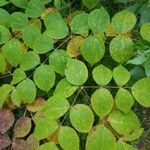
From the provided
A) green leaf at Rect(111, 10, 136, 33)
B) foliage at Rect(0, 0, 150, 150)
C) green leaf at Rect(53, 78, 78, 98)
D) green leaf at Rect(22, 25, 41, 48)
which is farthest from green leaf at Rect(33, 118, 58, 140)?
green leaf at Rect(111, 10, 136, 33)

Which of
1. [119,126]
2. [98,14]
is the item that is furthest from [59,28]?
[119,126]

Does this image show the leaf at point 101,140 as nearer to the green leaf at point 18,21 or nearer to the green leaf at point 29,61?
the green leaf at point 29,61

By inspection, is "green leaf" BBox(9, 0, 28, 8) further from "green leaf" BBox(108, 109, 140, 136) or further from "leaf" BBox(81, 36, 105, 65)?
"green leaf" BBox(108, 109, 140, 136)

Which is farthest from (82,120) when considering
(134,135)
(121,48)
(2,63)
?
(2,63)

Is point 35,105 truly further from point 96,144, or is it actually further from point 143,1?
point 143,1

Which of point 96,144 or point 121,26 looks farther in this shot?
point 121,26

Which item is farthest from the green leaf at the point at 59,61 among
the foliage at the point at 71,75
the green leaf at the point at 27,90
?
the green leaf at the point at 27,90
